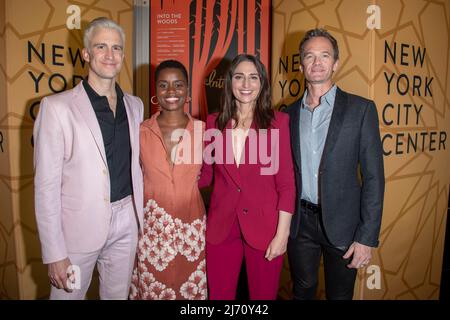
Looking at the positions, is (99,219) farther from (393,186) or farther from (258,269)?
(393,186)

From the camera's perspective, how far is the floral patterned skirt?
6.98ft

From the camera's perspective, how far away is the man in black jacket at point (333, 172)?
1.93 meters

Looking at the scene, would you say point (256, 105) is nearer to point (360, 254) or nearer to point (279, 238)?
point (279, 238)

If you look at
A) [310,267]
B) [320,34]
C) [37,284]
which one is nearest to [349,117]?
[320,34]

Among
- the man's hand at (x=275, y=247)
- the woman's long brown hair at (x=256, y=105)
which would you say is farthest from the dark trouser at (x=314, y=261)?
the woman's long brown hair at (x=256, y=105)

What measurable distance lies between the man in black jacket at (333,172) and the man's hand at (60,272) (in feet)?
4.34

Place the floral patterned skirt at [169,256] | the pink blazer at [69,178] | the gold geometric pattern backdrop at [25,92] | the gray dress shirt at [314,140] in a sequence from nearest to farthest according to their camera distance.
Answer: the pink blazer at [69,178] < the gray dress shirt at [314,140] < the floral patterned skirt at [169,256] < the gold geometric pattern backdrop at [25,92]

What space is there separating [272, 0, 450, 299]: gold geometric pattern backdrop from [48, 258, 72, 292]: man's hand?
6.91 ft

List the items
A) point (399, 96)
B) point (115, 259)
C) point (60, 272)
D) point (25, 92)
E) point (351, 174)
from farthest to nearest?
point (399, 96), point (25, 92), point (115, 259), point (351, 174), point (60, 272)

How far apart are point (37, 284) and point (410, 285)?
3.21 metres

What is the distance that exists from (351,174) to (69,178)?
62.2 inches

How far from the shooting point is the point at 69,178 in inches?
73.4

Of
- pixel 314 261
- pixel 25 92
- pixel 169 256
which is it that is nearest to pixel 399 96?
pixel 314 261

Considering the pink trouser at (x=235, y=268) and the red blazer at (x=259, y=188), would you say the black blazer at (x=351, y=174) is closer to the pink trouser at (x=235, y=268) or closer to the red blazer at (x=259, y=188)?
the red blazer at (x=259, y=188)
